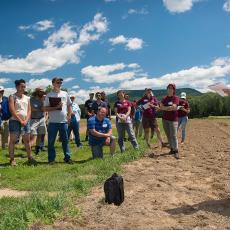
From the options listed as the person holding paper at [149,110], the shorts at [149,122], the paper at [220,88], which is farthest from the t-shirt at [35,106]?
the paper at [220,88]

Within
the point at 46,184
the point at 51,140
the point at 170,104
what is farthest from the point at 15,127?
the point at 170,104

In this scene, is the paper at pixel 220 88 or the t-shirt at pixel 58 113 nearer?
the paper at pixel 220 88

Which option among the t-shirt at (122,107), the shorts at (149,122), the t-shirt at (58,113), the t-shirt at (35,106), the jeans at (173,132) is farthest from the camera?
the shorts at (149,122)

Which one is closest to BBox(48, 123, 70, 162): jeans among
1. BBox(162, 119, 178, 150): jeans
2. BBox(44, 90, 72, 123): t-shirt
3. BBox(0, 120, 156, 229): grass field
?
BBox(44, 90, 72, 123): t-shirt

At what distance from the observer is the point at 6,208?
6.45 meters

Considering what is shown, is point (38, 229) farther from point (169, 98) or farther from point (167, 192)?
point (169, 98)

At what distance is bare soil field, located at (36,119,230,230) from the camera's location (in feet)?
18.8

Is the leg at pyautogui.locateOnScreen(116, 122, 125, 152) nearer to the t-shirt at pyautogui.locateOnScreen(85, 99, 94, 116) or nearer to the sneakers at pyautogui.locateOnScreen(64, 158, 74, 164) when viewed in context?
the sneakers at pyautogui.locateOnScreen(64, 158, 74, 164)

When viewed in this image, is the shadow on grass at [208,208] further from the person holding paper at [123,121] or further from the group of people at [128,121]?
the person holding paper at [123,121]

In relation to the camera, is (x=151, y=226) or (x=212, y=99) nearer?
(x=151, y=226)

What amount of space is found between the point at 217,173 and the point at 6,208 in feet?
15.0

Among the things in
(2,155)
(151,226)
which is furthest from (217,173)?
(2,155)

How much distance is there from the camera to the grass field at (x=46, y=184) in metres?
5.83

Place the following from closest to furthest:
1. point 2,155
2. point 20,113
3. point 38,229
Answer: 1. point 38,229
2. point 20,113
3. point 2,155
